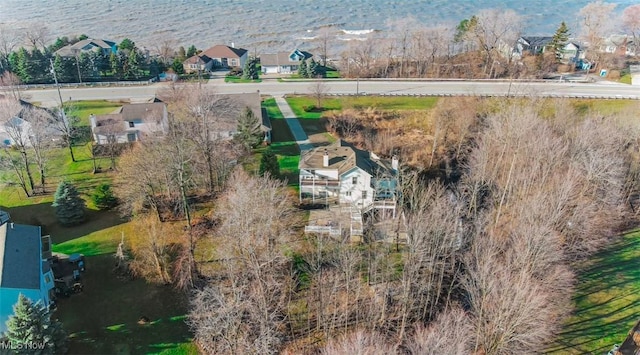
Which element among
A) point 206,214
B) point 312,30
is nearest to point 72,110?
point 206,214

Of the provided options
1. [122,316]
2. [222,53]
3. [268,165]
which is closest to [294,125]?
[268,165]

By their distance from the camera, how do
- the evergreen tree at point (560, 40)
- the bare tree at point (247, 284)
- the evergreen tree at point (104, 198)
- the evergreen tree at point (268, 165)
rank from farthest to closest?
the evergreen tree at point (560, 40), the evergreen tree at point (268, 165), the evergreen tree at point (104, 198), the bare tree at point (247, 284)

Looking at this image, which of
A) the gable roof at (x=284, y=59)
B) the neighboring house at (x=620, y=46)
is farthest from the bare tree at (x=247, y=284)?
the neighboring house at (x=620, y=46)

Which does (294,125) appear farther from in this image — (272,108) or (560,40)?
(560,40)

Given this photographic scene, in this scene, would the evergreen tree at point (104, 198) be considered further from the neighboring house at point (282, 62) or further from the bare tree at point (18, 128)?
the neighboring house at point (282, 62)

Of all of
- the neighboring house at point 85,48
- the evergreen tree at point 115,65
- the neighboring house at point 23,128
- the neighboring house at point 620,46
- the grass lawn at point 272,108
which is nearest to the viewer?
the neighboring house at point 23,128

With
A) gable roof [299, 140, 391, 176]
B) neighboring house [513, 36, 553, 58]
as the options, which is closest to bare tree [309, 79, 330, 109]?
gable roof [299, 140, 391, 176]

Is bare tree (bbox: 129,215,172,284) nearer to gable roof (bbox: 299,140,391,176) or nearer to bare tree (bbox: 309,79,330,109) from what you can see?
gable roof (bbox: 299,140,391,176)
